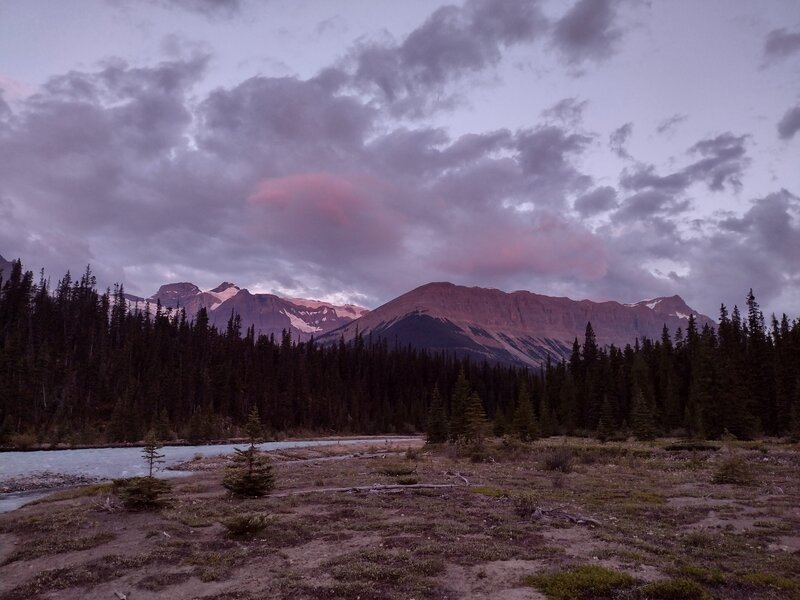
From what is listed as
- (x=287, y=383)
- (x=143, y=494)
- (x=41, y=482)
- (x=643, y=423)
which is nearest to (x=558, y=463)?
(x=143, y=494)

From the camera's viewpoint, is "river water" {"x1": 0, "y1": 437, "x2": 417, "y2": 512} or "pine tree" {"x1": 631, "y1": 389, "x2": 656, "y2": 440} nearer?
"river water" {"x1": 0, "y1": 437, "x2": 417, "y2": 512}

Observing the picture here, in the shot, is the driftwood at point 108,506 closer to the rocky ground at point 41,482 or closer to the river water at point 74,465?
the river water at point 74,465

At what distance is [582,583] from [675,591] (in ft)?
7.21

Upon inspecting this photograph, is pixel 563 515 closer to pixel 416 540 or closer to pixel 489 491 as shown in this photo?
pixel 489 491

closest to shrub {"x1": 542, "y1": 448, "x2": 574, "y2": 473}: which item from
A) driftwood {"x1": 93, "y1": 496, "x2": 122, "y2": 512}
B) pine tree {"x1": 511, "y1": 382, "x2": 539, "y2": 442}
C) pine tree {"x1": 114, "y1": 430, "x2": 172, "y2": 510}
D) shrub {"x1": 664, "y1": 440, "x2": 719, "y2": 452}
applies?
shrub {"x1": 664, "y1": 440, "x2": 719, "y2": 452}

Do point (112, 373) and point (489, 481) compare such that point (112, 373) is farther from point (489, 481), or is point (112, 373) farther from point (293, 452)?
point (489, 481)

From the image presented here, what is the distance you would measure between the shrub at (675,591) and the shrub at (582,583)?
654mm

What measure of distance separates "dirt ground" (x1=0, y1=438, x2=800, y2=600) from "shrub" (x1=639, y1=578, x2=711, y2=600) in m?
0.06

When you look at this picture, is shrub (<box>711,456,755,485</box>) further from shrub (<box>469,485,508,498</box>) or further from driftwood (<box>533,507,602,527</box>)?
driftwood (<box>533,507,602,527</box>)

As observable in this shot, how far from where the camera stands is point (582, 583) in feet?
46.5

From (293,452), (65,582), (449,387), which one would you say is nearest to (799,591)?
(65,582)

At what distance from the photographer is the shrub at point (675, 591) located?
1321cm

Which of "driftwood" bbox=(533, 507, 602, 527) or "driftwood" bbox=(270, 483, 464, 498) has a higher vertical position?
"driftwood" bbox=(533, 507, 602, 527)

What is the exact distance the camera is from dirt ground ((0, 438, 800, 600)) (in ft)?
49.0
